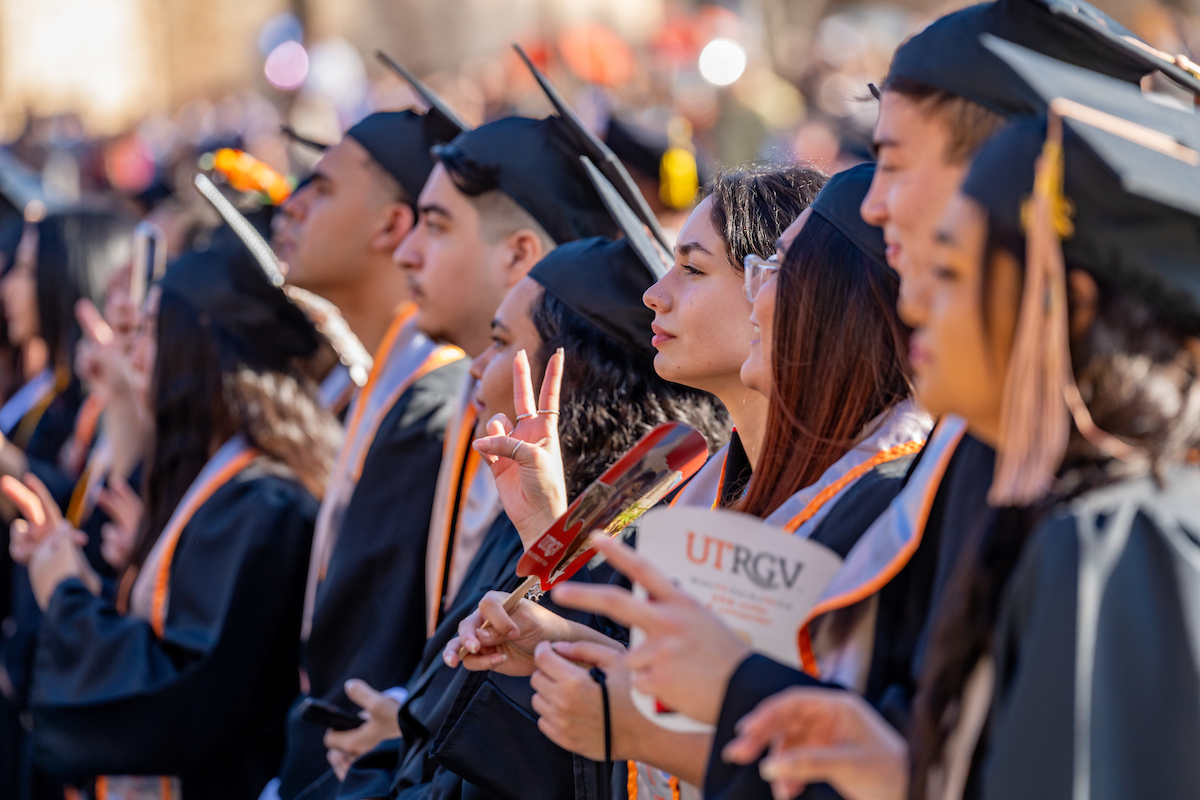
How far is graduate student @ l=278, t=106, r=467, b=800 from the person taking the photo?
3.29 m

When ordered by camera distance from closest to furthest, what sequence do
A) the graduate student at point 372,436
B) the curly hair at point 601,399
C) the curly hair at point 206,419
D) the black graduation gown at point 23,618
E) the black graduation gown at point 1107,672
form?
the black graduation gown at point 1107,672 < the curly hair at point 601,399 < the graduate student at point 372,436 < the curly hair at point 206,419 < the black graduation gown at point 23,618

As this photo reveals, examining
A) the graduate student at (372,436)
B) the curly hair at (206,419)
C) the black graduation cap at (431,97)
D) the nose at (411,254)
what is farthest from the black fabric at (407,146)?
the curly hair at (206,419)

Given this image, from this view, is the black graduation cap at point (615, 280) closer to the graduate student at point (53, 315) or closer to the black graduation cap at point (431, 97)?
the black graduation cap at point (431, 97)

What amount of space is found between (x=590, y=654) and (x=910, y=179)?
0.79 metres

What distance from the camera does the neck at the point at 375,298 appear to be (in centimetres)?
409

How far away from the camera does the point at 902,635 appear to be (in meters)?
1.67

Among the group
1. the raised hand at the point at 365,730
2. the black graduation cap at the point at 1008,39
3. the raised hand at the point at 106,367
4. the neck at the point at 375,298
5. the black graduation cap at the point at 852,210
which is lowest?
the raised hand at the point at 365,730

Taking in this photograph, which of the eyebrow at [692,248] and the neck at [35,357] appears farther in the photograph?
the neck at [35,357]

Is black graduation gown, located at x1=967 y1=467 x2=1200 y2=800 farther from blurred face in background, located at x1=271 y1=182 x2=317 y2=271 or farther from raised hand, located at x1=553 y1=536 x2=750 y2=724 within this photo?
blurred face in background, located at x1=271 y1=182 x2=317 y2=271

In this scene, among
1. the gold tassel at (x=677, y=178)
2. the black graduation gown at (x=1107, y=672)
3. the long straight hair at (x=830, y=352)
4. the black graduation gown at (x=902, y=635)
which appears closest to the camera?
the black graduation gown at (x=1107, y=672)

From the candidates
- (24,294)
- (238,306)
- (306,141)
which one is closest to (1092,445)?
(238,306)

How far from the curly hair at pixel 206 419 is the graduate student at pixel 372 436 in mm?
269

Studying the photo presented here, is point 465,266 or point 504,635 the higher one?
point 465,266

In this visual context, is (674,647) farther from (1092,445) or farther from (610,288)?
(610,288)
